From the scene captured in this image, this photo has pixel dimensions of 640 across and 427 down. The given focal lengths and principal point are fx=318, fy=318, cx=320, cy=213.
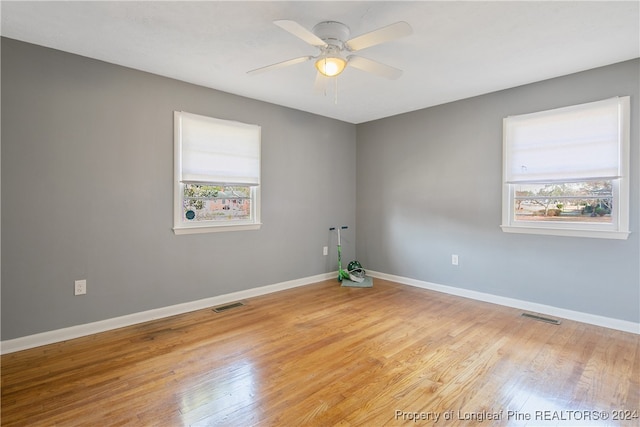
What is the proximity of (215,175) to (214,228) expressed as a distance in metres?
0.61

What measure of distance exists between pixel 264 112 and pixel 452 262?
3130mm

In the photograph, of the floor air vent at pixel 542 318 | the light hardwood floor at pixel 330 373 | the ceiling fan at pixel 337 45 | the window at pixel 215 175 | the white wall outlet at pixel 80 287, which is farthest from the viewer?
the window at pixel 215 175

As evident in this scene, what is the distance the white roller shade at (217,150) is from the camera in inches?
135

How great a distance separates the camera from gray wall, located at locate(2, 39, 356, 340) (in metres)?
2.55

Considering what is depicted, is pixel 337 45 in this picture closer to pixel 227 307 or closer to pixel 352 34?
pixel 352 34

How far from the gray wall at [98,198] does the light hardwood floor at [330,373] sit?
0.40m

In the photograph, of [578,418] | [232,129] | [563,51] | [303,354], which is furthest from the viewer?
[232,129]

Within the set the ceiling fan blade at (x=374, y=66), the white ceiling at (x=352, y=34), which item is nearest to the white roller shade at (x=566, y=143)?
the white ceiling at (x=352, y=34)

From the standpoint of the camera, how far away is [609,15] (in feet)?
7.18

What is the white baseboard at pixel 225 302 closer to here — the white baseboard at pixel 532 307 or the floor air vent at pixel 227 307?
the white baseboard at pixel 532 307

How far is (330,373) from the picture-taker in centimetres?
224

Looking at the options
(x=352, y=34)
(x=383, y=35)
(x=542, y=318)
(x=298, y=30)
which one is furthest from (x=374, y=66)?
(x=542, y=318)

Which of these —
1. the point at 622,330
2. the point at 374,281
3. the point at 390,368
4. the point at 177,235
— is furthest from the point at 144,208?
the point at 622,330

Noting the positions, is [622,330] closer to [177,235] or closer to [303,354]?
[303,354]
